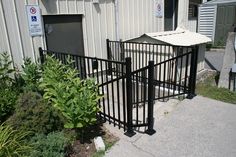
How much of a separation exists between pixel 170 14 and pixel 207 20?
4.69 metres

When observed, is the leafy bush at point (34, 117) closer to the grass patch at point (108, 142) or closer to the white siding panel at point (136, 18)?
the grass patch at point (108, 142)

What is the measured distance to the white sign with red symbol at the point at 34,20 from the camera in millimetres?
4258

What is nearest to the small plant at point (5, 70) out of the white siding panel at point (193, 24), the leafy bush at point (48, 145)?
the leafy bush at point (48, 145)

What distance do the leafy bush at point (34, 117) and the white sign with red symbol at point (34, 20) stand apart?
187 cm

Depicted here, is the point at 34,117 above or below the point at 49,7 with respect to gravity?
below

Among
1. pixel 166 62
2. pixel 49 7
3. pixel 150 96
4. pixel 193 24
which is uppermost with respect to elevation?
pixel 49 7

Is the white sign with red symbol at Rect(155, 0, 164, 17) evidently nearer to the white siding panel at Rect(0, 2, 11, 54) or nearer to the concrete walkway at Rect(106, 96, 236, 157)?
the concrete walkway at Rect(106, 96, 236, 157)

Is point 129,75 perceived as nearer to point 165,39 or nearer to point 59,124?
point 59,124

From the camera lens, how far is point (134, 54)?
5891 millimetres

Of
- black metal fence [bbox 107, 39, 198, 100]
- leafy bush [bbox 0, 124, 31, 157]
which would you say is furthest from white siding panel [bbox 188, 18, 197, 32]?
leafy bush [bbox 0, 124, 31, 157]

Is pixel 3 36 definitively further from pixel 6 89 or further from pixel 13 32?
pixel 6 89

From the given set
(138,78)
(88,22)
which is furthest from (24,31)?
(138,78)

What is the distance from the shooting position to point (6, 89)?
3.69m

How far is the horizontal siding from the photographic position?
11751 millimetres
